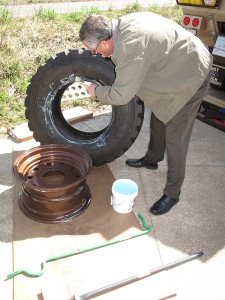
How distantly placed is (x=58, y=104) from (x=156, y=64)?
5.06ft

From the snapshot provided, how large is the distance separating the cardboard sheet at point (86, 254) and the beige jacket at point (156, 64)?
1.04 metres

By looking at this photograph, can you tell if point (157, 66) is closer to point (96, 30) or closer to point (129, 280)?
point (96, 30)

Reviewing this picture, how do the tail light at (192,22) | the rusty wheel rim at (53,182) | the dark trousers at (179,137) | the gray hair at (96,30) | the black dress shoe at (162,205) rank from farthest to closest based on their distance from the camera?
the tail light at (192,22)
the black dress shoe at (162,205)
the rusty wheel rim at (53,182)
the dark trousers at (179,137)
the gray hair at (96,30)

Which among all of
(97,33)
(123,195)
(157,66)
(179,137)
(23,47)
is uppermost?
(97,33)

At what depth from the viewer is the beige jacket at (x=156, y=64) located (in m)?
2.06

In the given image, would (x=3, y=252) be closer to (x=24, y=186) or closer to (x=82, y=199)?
(x=24, y=186)

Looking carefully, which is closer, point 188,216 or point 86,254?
point 86,254

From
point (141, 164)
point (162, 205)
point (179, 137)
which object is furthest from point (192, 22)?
point (162, 205)

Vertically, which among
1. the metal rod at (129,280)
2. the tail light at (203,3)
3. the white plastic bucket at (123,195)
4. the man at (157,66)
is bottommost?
the metal rod at (129,280)

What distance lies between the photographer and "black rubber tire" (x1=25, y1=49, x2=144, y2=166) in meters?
2.99

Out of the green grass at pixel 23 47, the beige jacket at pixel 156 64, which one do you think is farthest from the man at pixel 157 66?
the green grass at pixel 23 47

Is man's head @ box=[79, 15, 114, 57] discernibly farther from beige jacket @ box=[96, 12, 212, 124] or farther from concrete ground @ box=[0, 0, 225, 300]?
concrete ground @ box=[0, 0, 225, 300]

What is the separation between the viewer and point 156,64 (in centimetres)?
224

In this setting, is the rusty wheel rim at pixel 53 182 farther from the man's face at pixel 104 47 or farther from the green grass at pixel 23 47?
the green grass at pixel 23 47
